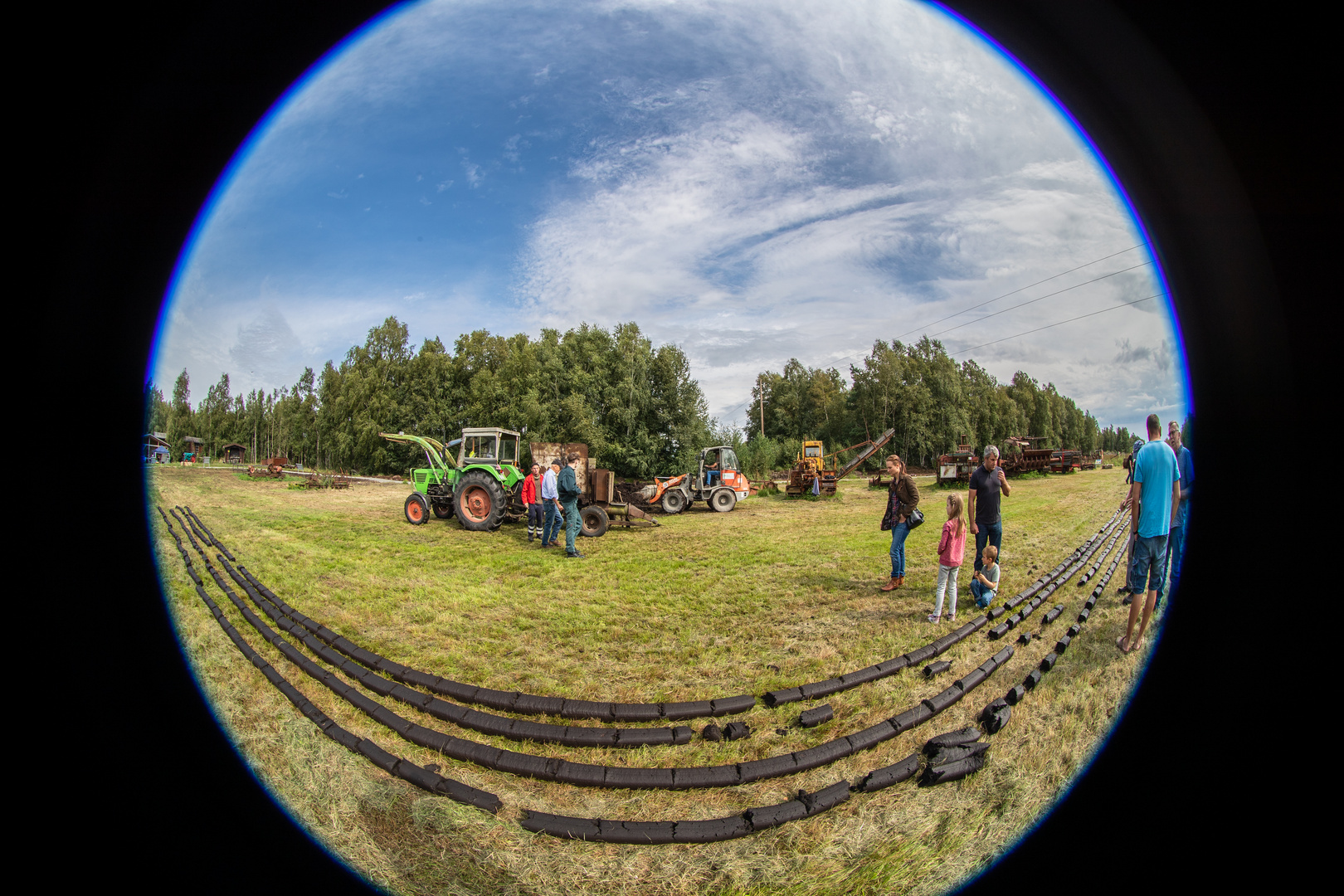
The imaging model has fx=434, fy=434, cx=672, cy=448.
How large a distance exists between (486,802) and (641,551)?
19.7ft

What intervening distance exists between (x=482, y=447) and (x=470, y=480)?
103 cm

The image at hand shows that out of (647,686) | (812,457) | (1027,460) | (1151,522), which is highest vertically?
(1027,460)

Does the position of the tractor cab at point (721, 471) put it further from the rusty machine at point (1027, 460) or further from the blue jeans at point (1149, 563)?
the rusty machine at point (1027, 460)

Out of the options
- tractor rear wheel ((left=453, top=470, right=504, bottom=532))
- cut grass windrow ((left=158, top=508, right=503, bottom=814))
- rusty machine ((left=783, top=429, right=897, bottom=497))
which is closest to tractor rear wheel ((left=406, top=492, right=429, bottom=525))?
tractor rear wheel ((left=453, top=470, right=504, bottom=532))

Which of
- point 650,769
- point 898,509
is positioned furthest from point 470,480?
point 650,769

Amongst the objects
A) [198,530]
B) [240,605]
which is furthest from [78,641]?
[198,530]

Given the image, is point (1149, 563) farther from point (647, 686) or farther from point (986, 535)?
point (647, 686)

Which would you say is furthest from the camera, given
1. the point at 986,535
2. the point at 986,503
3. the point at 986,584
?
the point at 986,535

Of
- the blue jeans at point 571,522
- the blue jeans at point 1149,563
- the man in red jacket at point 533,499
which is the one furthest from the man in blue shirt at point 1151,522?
the man in red jacket at point 533,499

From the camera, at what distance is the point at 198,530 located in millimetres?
7652

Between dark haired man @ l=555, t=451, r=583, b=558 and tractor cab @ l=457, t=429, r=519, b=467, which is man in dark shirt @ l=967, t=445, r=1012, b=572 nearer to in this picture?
dark haired man @ l=555, t=451, r=583, b=558

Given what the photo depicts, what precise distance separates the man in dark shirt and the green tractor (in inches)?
343

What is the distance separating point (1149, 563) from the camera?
3.81m

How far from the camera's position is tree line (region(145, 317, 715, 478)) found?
818 centimetres
